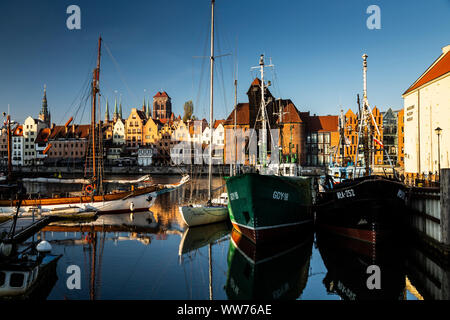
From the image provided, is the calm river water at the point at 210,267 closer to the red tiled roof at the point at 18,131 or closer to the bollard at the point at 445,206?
the bollard at the point at 445,206

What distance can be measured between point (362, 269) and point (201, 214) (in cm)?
1292

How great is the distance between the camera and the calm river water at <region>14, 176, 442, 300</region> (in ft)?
48.3

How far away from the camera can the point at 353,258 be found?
63.5 feet

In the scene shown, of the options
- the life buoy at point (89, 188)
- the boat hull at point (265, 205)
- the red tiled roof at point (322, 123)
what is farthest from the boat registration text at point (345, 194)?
the red tiled roof at point (322, 123)

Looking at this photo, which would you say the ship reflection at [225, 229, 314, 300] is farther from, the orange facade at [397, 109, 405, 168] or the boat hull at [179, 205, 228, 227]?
the orange facade at [397, 109, 405, 168]

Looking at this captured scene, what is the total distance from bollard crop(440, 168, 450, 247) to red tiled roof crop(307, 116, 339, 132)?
93679 millimetres

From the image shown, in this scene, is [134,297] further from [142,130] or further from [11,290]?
[142,130]

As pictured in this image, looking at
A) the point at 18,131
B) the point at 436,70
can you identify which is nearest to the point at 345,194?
the point at 436,70

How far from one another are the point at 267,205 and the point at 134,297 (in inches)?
360

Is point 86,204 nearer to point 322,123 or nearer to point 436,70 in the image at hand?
point 436,70

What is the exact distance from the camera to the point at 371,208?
2036 centimetres

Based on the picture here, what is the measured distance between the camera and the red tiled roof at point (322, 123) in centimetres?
10901

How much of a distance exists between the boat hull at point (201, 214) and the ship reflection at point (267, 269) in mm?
4146

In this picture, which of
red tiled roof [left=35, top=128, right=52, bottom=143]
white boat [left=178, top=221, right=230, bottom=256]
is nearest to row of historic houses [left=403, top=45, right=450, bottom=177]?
white boat [left=178, top=221, right=230, bottom=256]
